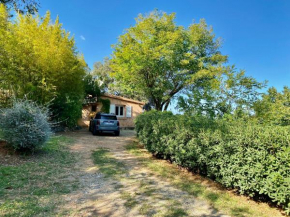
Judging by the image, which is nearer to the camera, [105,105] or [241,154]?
[241,154]

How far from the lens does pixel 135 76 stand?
41.2 feet

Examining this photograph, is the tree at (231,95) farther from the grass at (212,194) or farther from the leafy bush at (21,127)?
the leafy bush at (21,127)

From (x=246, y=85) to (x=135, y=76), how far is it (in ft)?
25.4

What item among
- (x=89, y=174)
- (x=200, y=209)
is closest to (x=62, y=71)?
(x=89, y=174)

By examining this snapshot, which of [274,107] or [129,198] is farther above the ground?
[274,107]

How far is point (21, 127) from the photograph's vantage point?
5742mm

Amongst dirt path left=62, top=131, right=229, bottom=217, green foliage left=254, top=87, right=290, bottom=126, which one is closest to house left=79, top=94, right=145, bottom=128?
dirt path left=62, top=131, right=229, bottom=217

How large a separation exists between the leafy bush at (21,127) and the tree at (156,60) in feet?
23.5

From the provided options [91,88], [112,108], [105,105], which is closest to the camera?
[91,88]

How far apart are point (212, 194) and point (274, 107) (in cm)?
306

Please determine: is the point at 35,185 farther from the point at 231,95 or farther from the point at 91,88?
the point at 91,88

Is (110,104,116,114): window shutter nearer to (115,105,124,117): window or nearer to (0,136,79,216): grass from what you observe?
(115,105,124,117): window

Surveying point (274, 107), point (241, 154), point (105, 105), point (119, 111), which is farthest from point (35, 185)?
point (119, 111)

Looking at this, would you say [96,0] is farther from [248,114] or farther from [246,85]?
[248,114]
